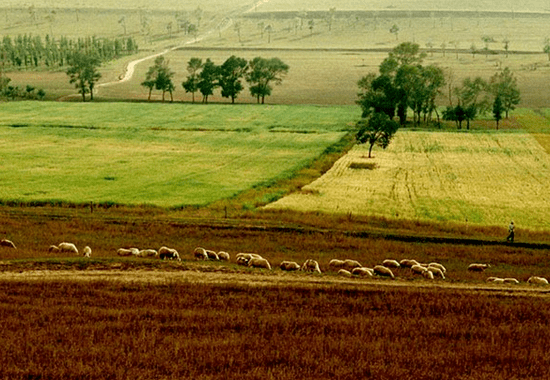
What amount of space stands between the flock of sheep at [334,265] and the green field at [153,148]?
17.5m

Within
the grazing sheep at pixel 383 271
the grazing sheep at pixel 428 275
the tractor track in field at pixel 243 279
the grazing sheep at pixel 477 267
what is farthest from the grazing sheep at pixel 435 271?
the grazing sheep at pixel 477 267

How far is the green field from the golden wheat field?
22.4 ft

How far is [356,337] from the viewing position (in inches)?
923

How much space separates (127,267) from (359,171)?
4508 centimetres

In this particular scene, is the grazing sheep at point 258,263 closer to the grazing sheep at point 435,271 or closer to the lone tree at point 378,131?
the grazing sheep at point 435,271

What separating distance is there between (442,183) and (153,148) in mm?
35151

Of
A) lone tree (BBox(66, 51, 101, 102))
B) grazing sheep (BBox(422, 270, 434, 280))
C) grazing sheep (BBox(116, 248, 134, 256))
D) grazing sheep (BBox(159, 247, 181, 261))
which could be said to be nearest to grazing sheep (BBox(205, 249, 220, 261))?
grazing sheep (BBox(159, 247, 181, 261))

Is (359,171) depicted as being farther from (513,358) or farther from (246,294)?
(513,358)

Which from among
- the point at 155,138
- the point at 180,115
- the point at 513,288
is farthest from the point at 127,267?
the point at 180,115

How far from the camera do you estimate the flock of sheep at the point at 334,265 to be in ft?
115

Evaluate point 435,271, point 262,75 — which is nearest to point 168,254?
point 435,271

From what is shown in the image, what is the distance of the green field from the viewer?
207 ft

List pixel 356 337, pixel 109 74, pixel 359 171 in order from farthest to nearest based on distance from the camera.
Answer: pixel 109 74 → pixel 359 171 → pixel 356 337

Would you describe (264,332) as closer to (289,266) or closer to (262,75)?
(289,266)
